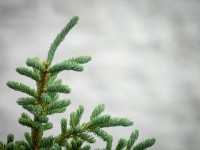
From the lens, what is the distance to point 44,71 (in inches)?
93.1

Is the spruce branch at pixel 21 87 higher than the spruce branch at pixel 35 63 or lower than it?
lower

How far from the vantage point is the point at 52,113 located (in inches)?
101

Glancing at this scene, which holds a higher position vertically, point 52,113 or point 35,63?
point 35,63

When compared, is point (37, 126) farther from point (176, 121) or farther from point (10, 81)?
point (176, 121)

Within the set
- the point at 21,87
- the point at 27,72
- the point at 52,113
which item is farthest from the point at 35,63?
the point at 52,113

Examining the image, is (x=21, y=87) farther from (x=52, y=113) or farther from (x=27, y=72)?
(x=52, y=113)

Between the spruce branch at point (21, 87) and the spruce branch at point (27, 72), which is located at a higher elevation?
the spruce branch at point (27, 72)

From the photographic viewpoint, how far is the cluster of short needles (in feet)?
7.45

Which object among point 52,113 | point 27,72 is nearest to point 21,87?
point 27,72

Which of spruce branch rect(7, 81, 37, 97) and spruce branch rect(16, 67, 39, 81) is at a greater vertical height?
spruce branch rect(16, 67, 39, 81)

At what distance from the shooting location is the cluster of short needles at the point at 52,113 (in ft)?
7.45

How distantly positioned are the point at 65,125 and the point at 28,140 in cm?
30

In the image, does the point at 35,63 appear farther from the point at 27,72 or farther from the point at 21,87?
the point at 21,87

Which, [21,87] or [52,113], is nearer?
[21,87]
